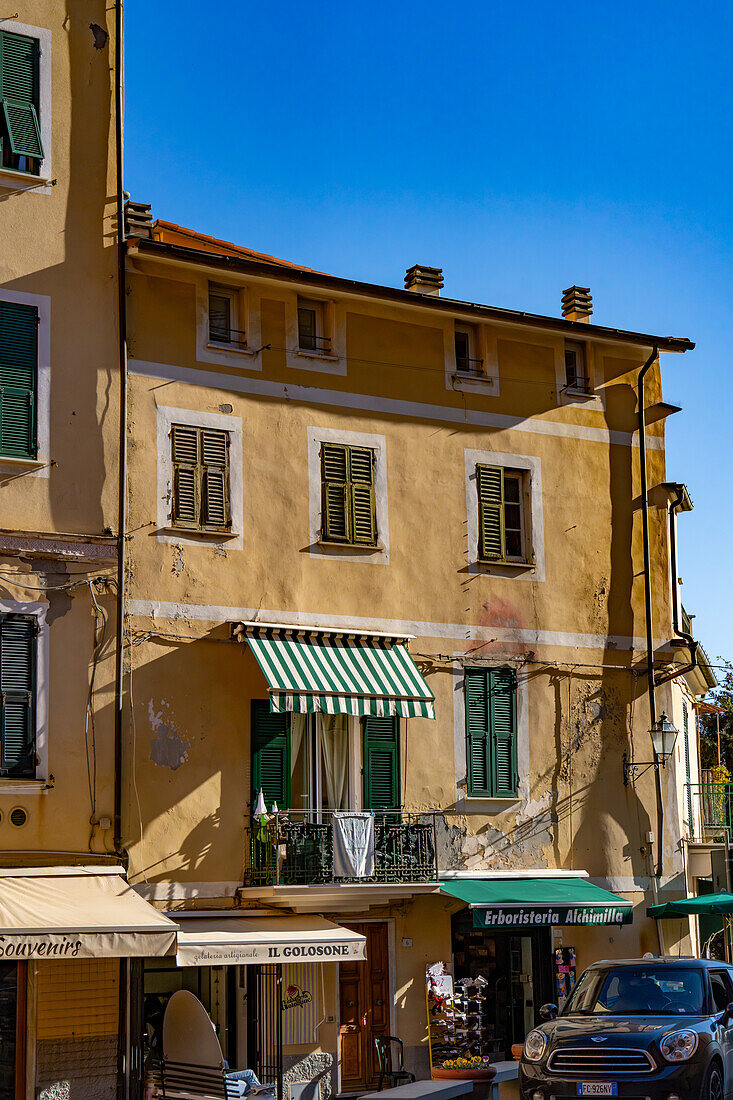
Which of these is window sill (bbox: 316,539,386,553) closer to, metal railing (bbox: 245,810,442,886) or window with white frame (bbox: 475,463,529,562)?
window with white frame (bbox: 475,463,529,562)

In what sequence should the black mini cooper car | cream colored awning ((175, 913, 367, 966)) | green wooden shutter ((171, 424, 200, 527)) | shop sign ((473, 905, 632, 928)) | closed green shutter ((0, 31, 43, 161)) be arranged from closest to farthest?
the black mini cooper car, cream colored awning ((175, 913, 367, 966)), closed green shutter ((0, 31, 43, 161)), green wooden shutter ((171, 424, 200, 527)), shop sign ((473, 905, 632, 928))

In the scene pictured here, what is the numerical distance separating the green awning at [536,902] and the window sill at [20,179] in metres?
11.7

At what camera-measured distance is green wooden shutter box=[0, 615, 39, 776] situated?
18188 millimetres

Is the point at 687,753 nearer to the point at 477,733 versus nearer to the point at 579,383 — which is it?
the point at 477,733

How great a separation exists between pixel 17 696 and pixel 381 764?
5.79m

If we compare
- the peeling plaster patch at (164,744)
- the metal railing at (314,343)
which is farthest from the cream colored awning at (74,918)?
the metal railing at (314,343)

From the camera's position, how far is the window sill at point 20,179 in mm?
19367

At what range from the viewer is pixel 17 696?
1834 cm

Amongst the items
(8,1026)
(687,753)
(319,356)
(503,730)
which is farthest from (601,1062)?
(687,753)

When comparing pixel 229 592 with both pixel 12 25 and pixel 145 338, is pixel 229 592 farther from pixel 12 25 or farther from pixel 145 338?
pixel 12 25

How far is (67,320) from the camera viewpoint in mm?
19578

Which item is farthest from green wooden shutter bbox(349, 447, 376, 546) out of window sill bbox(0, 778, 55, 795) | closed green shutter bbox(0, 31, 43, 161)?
closed green shutter bbox(0, 31, 43, 161)

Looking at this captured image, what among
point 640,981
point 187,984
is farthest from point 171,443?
point 640,981

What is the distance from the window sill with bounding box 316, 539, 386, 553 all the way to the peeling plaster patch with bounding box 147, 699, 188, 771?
11.7 ft
